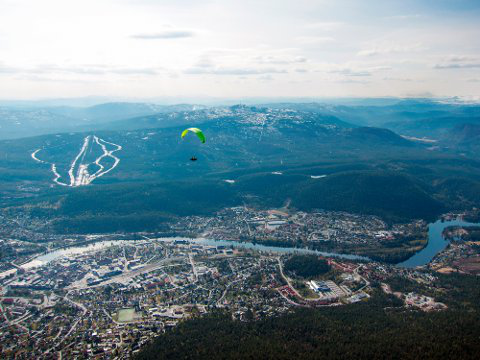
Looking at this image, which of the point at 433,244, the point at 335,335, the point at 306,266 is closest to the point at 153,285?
the point at 306,266

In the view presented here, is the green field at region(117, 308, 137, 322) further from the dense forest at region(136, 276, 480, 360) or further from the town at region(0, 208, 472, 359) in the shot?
the dense forest at region(136, 276, 480, 360)

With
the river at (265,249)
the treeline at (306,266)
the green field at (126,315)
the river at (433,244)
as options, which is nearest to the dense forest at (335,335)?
the green field at (126,315)

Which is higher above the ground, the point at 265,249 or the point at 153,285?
the point at 153,285

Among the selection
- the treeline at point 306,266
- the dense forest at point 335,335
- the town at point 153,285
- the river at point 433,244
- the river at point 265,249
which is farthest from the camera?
the river at point 433,244

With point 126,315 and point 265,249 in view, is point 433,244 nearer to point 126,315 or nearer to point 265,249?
A: point 265,249

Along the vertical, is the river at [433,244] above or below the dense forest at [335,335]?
below

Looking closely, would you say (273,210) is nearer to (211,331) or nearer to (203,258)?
(203,258)

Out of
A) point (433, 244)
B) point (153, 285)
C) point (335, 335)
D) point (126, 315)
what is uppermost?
point (335, 335)

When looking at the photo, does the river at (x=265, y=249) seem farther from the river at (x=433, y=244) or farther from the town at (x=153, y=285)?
the town at (x=153, y=285)

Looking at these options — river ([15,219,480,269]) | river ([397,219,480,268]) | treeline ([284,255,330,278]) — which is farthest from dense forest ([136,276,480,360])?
river ([15,219,480,269])
